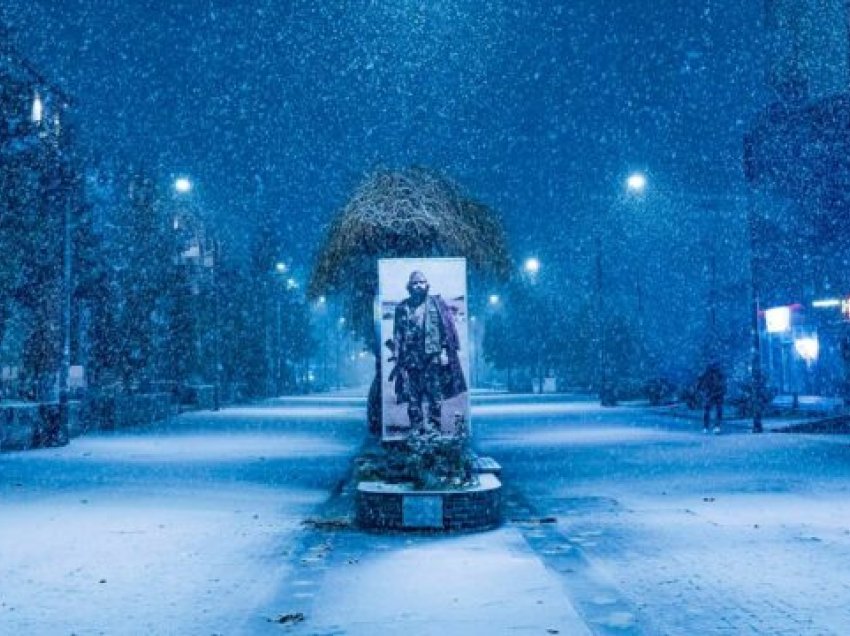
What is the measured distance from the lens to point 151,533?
1086cm

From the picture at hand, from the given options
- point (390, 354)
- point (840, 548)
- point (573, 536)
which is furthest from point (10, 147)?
point (840, 548)

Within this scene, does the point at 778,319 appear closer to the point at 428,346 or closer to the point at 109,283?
the point at 109,283

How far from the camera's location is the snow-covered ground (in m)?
6.86

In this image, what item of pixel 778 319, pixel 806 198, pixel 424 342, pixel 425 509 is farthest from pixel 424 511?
pixel 778 319

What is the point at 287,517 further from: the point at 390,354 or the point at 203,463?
the point at 203,463

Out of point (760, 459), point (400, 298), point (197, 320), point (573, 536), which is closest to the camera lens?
point (573, 536)

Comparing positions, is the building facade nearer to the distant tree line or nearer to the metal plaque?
the distant tree line

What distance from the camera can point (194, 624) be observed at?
268 inches

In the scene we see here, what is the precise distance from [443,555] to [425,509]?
1268 mm

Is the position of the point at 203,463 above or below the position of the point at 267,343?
below

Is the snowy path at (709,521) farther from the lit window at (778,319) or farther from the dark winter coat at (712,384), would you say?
the lit window at (778,319)

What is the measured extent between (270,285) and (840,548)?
69.3 metres

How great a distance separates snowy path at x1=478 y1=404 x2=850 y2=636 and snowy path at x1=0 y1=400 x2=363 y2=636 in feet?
10.00

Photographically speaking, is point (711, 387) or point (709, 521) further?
point (711, 387)
